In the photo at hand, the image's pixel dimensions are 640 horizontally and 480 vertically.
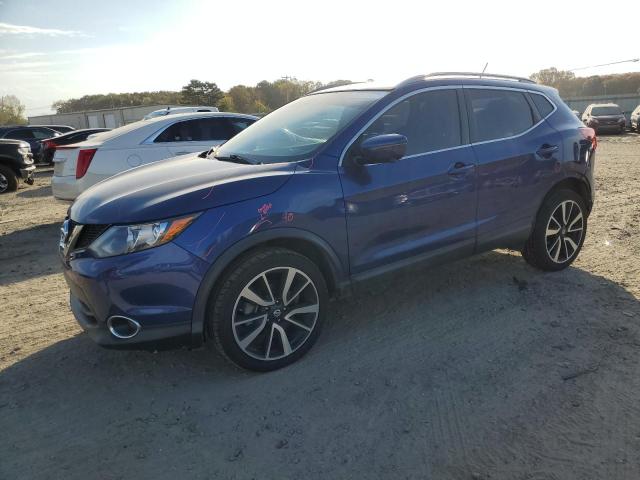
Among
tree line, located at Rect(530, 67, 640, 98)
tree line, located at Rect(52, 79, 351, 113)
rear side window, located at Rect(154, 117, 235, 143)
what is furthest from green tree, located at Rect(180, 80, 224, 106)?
rear side window, located at Rect(154, 117, 235, 143)

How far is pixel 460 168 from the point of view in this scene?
3916mm

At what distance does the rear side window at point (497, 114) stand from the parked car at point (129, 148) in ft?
15.2

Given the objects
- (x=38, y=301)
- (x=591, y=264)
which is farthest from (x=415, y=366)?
(x=38, y=301)

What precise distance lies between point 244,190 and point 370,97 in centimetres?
133

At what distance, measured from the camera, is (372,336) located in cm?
379

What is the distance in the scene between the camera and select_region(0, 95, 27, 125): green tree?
59.8m

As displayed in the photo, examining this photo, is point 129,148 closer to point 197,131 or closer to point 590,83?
point 197,131

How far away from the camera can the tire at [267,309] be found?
306 cm

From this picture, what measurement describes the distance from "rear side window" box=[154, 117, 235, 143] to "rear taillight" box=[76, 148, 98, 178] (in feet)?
2.89

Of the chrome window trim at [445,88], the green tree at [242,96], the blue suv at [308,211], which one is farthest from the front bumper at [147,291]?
the green tree at [242,96]

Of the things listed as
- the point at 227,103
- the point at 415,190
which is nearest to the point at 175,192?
the point at 415,190

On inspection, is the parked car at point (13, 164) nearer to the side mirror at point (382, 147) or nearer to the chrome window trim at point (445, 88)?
the chrome window trim at point (445, 88)

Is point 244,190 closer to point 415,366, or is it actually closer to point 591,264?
point 415,366

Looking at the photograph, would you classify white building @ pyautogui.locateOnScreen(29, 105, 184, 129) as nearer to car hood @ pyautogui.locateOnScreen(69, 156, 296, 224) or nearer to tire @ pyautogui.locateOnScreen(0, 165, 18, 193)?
tire @ pyautogui.locateOnScreen(0, 165, 18, 193)
